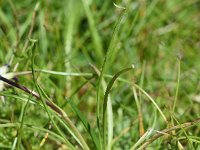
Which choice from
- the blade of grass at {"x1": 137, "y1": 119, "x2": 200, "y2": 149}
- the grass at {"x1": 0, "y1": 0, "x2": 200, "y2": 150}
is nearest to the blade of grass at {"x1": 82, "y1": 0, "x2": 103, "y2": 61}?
the grass at {"x1": 0, "y1": 0, "x2": 200, "y2": 150}

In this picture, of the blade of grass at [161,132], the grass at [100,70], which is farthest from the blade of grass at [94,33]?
the blade of grass at [161,132]

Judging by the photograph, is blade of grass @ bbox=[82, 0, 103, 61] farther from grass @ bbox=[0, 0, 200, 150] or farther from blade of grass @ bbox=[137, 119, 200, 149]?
blade of grass @ bbox=[137, 119, 200, 149]

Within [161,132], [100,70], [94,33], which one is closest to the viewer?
[161,132]

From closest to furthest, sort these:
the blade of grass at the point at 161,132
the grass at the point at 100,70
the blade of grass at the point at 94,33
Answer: the blade of grass at the point at 161,132
the grass at the point at 100,70
the blade of grass at the point at 94,33

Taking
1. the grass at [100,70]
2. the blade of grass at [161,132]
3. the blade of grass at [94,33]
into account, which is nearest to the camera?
the blade of grass at [161,132]

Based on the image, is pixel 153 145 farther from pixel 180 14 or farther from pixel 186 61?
pixel 180 14

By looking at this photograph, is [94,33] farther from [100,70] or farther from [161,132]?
[161,132]

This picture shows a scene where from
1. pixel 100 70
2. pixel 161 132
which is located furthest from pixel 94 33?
pixel 161 132

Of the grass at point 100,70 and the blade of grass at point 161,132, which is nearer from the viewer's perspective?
the blade of grass at point 161,132

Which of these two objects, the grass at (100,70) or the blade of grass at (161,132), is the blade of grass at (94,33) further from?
the blade of grass at (161,132)

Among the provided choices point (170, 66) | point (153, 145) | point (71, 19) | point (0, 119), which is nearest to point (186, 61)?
point (170, 66)
